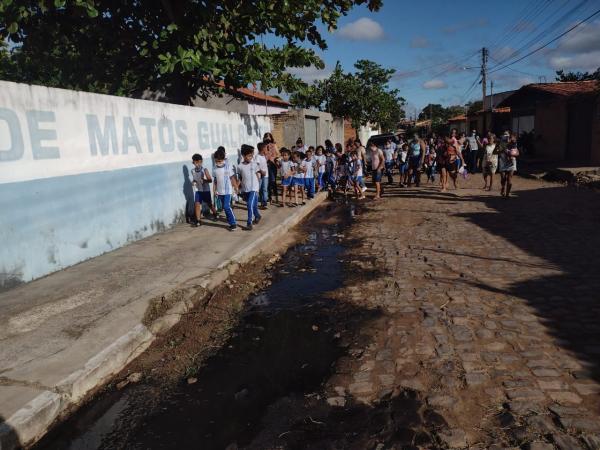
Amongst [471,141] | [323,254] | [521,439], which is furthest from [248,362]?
[471,141]

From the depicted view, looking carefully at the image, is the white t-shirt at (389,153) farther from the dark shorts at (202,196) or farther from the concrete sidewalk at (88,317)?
the concrete sidewalk at (88,317)

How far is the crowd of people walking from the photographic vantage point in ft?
28.8

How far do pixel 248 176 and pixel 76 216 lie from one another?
3.31 m

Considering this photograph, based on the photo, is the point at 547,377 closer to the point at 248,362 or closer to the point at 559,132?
the point at 248,362

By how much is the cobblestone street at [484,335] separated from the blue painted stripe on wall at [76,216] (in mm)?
3929

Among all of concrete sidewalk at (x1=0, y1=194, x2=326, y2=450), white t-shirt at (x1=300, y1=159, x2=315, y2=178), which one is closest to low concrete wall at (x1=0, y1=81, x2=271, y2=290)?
concrete sidewalk at (x1=0, y1=194, x2=326, y2=450)

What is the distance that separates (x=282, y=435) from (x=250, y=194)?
6361 millimetres

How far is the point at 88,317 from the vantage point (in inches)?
180

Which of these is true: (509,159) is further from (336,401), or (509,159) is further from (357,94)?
(357,94)

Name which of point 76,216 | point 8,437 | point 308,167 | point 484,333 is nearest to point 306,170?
point 308,167

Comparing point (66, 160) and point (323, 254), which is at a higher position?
point (66, 160)

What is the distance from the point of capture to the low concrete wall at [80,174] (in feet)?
17.9

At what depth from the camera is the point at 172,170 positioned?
8992 millimetres

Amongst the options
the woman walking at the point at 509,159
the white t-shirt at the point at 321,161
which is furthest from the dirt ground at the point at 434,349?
the white t-shirt at the point at 321,161
